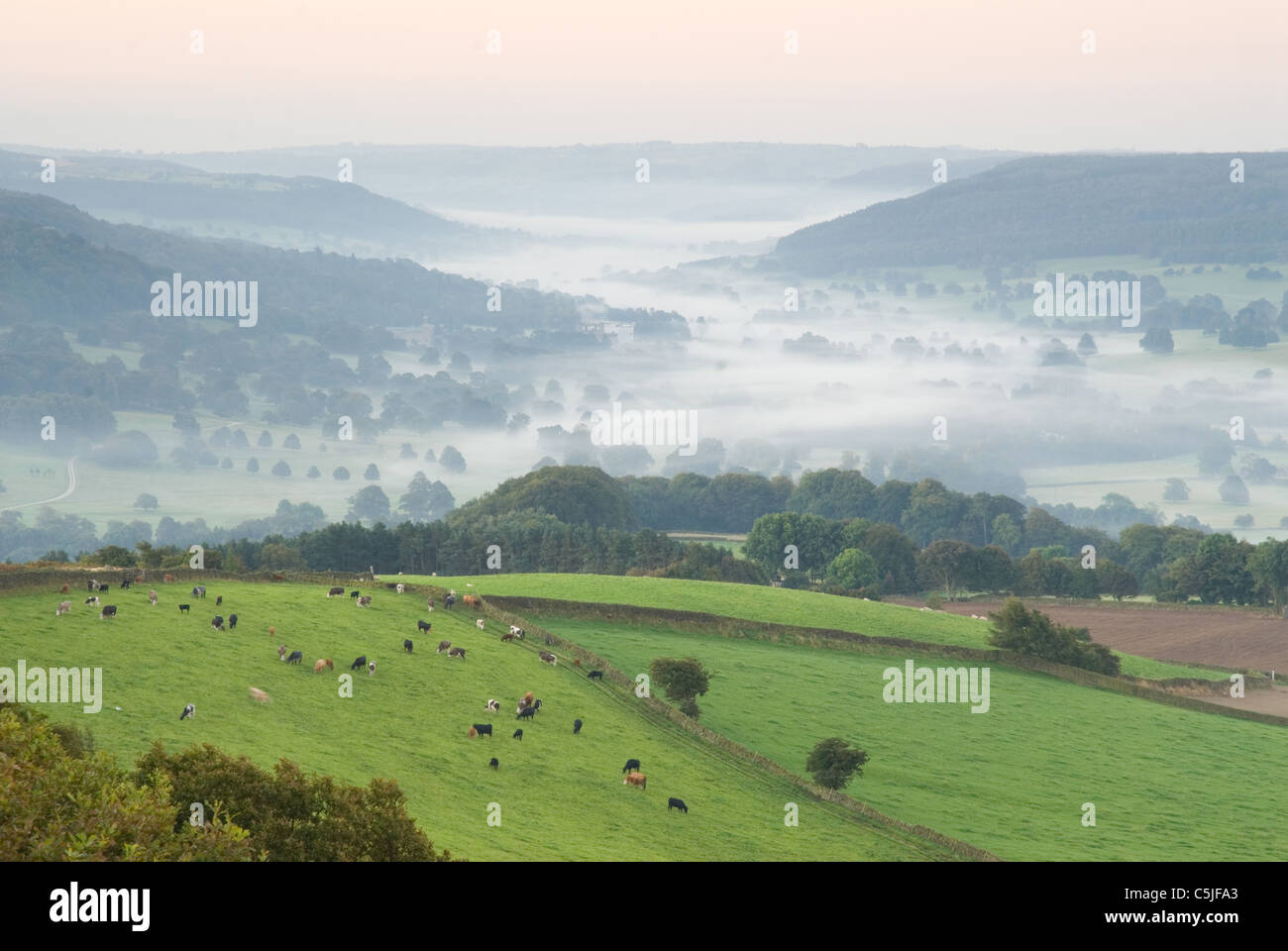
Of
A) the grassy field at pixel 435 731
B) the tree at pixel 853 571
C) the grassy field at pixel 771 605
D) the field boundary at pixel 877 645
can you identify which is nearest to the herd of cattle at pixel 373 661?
the grassy field at pixel 435 731

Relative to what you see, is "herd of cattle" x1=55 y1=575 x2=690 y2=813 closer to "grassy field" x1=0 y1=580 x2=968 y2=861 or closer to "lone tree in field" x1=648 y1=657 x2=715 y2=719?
"grassy field" x1=0 y1=580 x2=968 y2=861

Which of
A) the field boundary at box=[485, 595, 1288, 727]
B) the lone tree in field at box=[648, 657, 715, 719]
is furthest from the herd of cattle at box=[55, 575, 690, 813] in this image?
the field boundary at box=[485, 595, 1288, 727]

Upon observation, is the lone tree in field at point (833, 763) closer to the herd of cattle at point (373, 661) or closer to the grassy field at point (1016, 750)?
the grassy field at point (1016, 750)

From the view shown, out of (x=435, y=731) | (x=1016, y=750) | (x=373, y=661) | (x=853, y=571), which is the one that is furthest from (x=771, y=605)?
(x=853, y=571)
